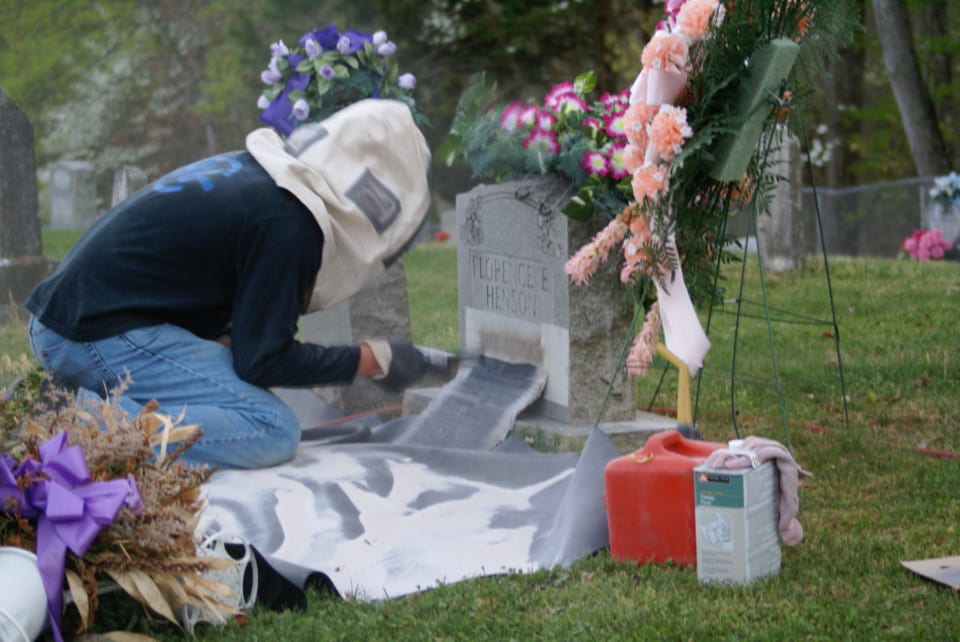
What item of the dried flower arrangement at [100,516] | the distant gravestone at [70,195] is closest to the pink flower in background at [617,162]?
the dried flower arrangement at [100,516]

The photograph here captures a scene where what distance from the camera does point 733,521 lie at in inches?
120

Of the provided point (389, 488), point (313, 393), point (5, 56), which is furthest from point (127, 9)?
point (389, 488)

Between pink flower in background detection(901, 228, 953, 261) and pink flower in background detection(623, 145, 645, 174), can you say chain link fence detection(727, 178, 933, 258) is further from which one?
pink flower in background detection(623, 145, 645, 174)

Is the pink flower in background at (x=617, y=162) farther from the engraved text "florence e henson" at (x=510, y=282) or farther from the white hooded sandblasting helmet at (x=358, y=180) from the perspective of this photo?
the white hooded sandblasting helmet at (x=358, y=180)

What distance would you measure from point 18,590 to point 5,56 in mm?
24497

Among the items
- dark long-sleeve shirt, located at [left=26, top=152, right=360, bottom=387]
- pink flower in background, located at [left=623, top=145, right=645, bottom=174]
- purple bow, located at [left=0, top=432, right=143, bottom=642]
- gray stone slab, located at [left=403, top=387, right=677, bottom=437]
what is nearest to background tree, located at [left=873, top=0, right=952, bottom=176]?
gray stone slab, located at [left=403, top=387, right=677, bottom=437]

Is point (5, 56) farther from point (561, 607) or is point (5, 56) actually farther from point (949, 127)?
point (561, 607)

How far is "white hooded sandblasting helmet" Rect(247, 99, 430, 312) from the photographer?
421 cm

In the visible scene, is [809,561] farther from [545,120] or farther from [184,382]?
[545,120]

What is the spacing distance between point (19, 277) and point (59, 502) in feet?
20.1

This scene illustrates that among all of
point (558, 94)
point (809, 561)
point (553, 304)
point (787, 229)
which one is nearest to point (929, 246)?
point (787, 229)

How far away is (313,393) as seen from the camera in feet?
19.7

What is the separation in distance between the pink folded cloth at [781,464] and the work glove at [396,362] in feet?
5.30

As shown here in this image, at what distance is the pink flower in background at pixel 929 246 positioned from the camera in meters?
14.7
